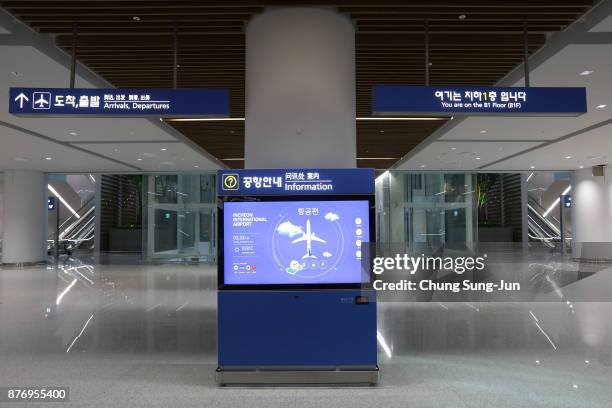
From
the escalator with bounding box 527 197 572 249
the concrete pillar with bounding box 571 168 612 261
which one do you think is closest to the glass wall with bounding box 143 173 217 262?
the concrete pillar with bounding box 571 168 612 261

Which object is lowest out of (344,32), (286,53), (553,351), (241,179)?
(553,351)

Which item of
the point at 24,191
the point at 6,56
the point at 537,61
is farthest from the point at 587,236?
the point at 24,191

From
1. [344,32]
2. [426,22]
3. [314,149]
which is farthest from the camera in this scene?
[426,22]

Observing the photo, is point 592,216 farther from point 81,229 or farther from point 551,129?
point 81,229

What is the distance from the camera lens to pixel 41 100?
5.06 metres

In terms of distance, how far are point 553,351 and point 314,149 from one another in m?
3.82

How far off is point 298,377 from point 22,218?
17908 mm

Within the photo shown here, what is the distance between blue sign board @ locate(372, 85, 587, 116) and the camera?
499 cm

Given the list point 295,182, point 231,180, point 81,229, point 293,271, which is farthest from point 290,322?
point 81,229

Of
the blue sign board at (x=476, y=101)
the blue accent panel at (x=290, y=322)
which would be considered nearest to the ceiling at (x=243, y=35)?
the blue sign board at (x=476, y=101)

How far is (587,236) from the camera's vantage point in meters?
18.4

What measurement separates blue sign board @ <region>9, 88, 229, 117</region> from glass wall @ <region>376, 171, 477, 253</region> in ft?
58.4

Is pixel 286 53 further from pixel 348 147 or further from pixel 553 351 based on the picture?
pixel 553 351

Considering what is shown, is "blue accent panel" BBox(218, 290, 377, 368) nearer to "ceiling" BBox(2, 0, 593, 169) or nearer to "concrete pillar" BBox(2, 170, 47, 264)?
"ceiling" BBox(2, 0, 593, 169)
